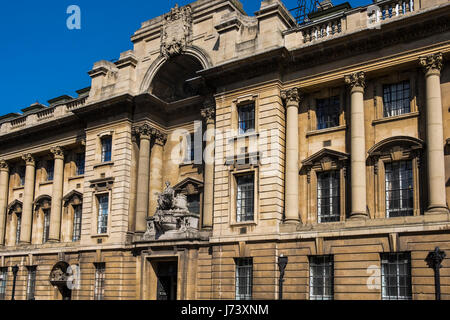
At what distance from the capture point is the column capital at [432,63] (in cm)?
2275

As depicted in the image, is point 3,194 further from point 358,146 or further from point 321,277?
point 358,146

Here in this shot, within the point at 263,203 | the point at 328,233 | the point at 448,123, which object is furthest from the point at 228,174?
the point at 448,123

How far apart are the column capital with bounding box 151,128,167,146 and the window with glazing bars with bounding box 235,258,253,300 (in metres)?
Answer: 9.96

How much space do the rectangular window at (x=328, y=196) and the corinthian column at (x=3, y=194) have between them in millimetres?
25726

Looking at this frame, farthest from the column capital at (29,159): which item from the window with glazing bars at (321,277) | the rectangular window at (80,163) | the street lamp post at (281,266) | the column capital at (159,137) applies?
the window with glazing bars at (321,277)

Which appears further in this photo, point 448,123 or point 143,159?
point 143,159

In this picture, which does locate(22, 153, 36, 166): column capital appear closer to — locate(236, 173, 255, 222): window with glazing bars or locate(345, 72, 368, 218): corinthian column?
locate(236, 173, 255, 222): window with glazing bars

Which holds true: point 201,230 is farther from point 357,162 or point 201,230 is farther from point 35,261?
point 35,261

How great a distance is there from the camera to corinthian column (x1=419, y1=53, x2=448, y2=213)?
21516 mm

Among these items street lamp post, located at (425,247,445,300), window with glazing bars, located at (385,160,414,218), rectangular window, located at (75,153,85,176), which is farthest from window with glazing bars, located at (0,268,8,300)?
street lamp post, located at (425,247,445,300)

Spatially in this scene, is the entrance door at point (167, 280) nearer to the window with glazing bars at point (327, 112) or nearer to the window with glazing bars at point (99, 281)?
the window with glazing bars at point (99, 281)

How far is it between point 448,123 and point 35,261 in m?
27.3

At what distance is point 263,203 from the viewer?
83.5 feet
